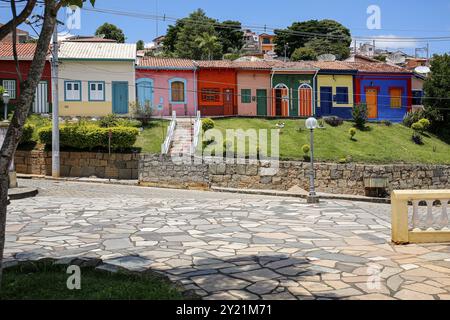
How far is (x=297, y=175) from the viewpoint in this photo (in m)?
20.1

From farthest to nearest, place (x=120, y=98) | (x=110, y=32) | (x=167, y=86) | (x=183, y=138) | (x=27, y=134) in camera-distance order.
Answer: (x=110, y=32), (x=167, y=86), (x=120, y=98), (x=183, y=138), (x=27, y=134)

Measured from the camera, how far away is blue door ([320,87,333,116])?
31.7m

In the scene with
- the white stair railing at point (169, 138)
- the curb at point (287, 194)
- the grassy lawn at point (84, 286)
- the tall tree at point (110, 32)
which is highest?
the tall tree at point (110, 32)

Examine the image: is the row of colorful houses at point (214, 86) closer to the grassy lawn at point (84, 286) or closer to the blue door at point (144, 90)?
the blue door at point (144, 90)

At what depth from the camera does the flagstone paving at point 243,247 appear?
5.36 meters

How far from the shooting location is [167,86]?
29.4 meters

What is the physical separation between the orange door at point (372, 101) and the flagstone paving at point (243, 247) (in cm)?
2079

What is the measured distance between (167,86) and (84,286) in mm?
25235

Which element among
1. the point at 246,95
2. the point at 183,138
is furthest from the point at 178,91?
the point at 183,138

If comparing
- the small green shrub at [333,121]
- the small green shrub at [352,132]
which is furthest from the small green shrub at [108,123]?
the small green shrub at [333,121]

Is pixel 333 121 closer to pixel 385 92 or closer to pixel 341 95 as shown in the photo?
pixel 341 95

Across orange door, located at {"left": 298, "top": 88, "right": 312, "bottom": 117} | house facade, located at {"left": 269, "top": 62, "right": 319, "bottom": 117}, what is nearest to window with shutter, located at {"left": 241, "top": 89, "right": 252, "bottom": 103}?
house facade, located at {"left": 269, "top": 62, "right": 319, "bottom": 117}
